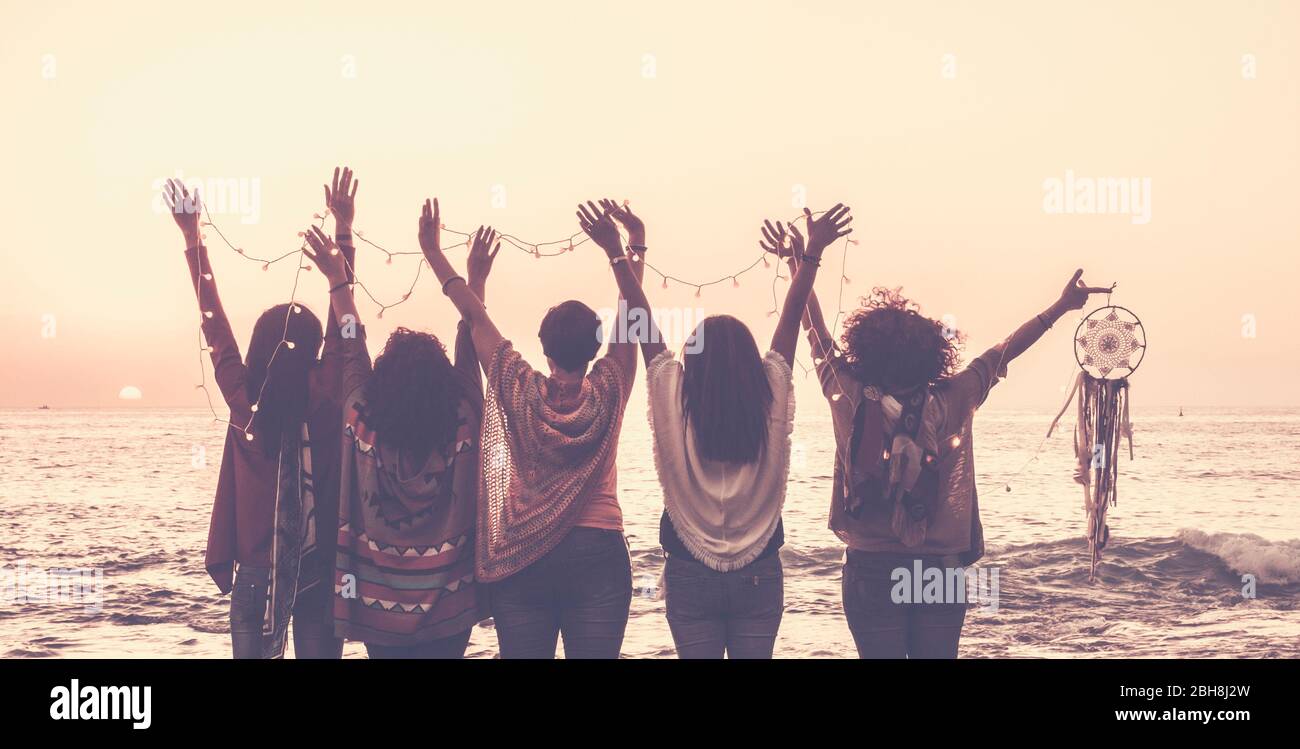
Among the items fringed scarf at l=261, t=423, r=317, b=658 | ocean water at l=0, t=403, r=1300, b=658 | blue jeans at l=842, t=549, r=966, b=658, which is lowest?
ocean water at l=0, t=403, r=1300, b=658

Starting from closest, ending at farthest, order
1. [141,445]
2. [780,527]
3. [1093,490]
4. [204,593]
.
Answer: [780,527] < [1093,490] < [204,593] < [141,445]

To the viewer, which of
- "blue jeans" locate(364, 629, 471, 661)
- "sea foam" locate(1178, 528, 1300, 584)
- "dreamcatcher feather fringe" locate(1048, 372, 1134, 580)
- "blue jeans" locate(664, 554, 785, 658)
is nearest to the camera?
"blue jeans" locate(664, 554, 785, 658)

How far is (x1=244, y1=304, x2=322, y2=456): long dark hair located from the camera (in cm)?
328

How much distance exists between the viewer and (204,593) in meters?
11.8

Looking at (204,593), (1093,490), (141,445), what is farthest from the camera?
(141,445)

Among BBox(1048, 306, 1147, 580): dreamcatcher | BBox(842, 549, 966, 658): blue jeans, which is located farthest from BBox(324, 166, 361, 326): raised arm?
BBox(1048, 306, 1147, 580): dreamcatcher

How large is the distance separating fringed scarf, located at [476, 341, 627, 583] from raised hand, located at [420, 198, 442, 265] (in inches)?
19.3

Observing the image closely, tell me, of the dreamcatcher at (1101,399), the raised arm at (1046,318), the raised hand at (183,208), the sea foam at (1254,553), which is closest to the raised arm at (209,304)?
the raised hand at (183,208)

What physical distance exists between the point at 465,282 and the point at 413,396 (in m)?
0.44

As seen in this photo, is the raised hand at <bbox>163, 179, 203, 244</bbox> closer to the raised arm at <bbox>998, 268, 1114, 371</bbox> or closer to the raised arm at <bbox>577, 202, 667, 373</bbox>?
the raised arm at <bbox>577, 202, 667, 373</bbox>

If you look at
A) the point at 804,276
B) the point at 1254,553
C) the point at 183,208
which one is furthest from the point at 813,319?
the point at 1254,553
